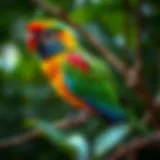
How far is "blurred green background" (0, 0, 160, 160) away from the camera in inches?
42.8

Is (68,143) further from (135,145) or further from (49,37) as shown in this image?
(49,37)

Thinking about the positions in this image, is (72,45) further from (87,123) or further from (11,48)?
(11,48)

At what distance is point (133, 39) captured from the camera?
1.09m

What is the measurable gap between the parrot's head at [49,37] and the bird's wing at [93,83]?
0.11 feet

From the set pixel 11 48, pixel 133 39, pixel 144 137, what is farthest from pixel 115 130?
pixel 11 48

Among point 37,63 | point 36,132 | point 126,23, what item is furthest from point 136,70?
point 37,63

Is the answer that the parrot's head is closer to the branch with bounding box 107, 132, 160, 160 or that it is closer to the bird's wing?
the bird's wing

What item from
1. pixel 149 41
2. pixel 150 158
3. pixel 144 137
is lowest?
pixel 144 137

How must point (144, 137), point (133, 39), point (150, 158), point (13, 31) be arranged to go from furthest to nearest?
point (13, 31) → point (150, 158) → point (133, 39) → point (144, 137)

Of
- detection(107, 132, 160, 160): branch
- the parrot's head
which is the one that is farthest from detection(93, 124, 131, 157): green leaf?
the parrot's head

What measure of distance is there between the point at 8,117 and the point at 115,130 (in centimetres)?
49

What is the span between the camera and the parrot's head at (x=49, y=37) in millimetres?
1063

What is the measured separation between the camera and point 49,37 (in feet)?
3.67

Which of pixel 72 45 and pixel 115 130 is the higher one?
pixel 72 45
